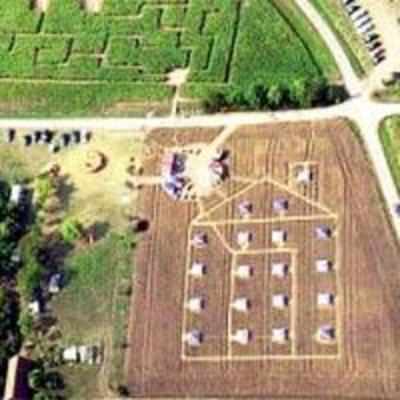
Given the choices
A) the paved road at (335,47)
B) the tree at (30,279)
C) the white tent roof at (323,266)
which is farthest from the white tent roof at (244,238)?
the tree at (30,279)

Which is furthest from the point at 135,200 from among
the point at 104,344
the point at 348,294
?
the point at 348,294

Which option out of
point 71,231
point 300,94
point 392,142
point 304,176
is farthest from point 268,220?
point 71,231

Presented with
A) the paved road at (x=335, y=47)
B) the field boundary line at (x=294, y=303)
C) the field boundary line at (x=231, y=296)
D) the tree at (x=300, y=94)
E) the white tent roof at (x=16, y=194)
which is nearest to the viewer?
the field boundary line at (x=294, y=303)

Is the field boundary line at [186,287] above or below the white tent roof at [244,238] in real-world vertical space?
below

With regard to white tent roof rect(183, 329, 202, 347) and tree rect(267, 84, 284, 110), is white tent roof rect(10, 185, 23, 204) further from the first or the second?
tree rect(267, 84, 284, 110)

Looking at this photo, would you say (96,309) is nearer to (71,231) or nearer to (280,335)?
(71,231)

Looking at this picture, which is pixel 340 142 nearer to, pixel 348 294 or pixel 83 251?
pixel 348 294

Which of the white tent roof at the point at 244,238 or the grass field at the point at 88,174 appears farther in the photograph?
the grass field at the point at 88,174

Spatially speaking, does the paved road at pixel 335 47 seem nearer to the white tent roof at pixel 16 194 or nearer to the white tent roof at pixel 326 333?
the white tent roof at pixel 326 333
